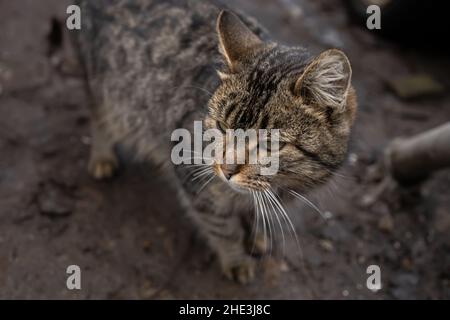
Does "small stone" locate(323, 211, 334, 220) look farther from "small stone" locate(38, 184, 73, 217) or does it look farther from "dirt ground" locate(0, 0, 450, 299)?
"small stone" locate(38, 184, 73, 217)

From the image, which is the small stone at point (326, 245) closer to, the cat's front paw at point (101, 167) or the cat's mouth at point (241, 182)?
the cat's mouth at point (241, 182)

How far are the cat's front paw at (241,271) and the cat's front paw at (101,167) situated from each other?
1077 mm

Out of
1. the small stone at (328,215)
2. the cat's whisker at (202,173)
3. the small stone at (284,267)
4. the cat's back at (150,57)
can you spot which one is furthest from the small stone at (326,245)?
the cat's back at (150,57)

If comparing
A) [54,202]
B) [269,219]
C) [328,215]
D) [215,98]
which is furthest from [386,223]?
[54,202]

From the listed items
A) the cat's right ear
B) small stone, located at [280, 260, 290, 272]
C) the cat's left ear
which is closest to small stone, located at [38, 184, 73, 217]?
small stone, located at [280, 260, 290, 272]

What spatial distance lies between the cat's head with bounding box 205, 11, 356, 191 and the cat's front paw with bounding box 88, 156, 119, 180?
4.31ft

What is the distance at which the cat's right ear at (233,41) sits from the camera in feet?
9.02

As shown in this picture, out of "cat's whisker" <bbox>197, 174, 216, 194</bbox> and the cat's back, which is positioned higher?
the cat's back

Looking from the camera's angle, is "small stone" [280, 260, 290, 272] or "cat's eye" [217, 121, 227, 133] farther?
"small stone" [280, 260, 290, 272]

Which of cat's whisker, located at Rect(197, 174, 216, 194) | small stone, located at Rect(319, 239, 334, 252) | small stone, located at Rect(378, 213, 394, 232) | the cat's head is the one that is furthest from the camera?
small stone, located at Rect(378, 213, 394, 232)

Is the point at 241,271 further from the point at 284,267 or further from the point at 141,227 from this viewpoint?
the point at 141,227

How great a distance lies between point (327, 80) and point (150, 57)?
126cm

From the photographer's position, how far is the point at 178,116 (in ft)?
10.5

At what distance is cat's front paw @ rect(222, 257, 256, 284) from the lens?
3479 millimetres
